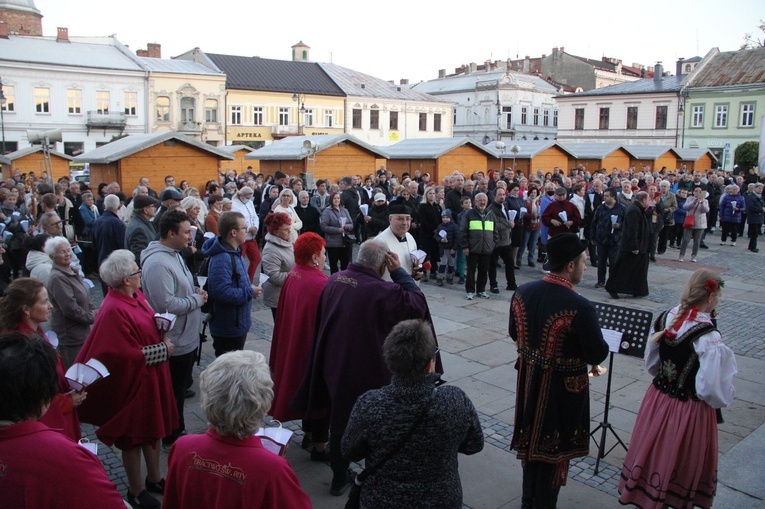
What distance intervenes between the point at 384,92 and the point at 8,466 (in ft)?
193

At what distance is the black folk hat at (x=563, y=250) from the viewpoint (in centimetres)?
438

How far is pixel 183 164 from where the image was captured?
18500mm

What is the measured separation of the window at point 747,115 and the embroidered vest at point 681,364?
161ft

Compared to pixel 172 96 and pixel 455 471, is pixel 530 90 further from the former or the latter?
pixel 455 471

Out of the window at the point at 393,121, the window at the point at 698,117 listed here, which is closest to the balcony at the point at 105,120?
the window at the point at 393,121

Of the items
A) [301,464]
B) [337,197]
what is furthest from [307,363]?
[337,197]

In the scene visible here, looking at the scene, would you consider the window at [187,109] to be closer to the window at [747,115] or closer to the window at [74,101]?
the window at [74,101]

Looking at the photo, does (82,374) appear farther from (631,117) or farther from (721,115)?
(631,117)

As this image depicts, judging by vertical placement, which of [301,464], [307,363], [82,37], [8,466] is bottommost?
[301,464]

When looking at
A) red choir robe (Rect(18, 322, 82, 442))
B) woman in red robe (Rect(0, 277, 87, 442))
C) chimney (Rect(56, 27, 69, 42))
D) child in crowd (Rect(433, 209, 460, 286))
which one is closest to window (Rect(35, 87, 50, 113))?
chimney (Rect(56, 27, 69, 42))

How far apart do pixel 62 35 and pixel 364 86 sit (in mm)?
24677

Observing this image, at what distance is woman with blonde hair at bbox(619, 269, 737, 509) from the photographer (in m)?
4.15

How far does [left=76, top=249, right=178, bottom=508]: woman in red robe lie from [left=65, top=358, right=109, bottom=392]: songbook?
43 cm

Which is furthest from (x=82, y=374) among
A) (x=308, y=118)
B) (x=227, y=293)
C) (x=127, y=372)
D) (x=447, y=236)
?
(x=308, y=118)
